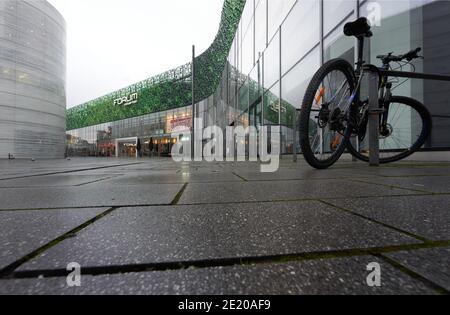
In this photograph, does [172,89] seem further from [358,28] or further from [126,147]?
[358,28]

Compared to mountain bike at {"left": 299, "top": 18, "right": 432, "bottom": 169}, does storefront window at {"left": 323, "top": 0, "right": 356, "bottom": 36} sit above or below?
above

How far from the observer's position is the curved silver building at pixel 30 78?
70.9 feet

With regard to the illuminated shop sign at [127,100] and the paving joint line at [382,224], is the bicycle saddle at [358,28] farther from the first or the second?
the illuminated shop sign at [127,100]

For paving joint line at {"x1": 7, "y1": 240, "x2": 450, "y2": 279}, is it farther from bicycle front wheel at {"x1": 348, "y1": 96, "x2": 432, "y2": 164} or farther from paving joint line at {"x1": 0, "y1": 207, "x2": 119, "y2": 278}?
bicycle front wheel at {"x1": 348, "y1": 96, "x2": 432, "y2": 164}

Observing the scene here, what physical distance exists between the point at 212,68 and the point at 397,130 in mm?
23361

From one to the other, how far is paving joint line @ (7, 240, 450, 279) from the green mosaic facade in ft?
59.3

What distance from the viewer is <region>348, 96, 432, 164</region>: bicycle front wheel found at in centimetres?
349

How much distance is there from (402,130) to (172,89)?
109 ft

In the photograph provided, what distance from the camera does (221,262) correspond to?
0.51 meters

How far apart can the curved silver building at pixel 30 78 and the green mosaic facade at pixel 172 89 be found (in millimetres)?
12634

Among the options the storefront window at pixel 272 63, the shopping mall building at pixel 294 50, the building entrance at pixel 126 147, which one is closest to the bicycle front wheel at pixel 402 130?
the shopping mall building at pixel 294 50

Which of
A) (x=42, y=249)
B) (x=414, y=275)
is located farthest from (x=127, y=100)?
(x=414, y=275)

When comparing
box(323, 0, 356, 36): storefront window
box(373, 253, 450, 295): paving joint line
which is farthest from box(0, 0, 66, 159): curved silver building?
box(373, 253, 450, 295): paving joint line

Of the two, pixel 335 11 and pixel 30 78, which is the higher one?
pixel 30 78
